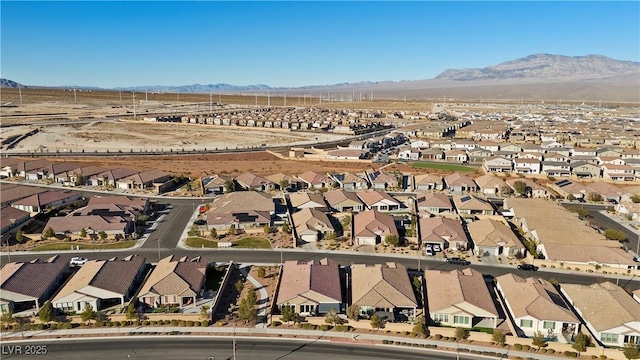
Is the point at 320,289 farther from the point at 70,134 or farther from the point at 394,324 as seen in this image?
the point at 70,134

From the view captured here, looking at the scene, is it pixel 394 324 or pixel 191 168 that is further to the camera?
pixel 191 168

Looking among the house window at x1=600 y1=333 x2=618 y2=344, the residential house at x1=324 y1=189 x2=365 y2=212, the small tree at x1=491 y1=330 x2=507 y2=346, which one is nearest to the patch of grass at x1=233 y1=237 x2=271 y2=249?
the residential house at x1=324 y1=189 x2=365 y2=212

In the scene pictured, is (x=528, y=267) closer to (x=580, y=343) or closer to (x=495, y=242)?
(x=495, y=242)

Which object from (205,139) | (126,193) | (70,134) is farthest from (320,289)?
(70,134)

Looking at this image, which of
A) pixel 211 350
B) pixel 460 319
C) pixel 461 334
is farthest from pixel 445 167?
pixel 211 350

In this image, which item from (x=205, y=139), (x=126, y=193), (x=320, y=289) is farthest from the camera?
(x=205, y=139)

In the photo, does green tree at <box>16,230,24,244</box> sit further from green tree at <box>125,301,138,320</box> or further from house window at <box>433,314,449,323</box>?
house window at <box>433,314,449,323</box>
